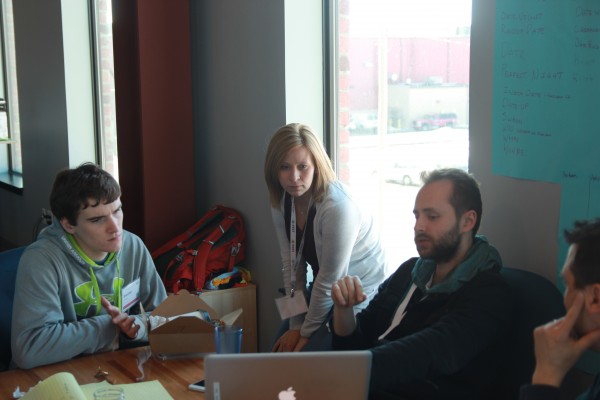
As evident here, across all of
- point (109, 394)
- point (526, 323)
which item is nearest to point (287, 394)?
point (109, 394)

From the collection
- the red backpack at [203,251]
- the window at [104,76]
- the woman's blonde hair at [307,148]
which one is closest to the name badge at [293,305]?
the woman's blonde hair at [307,148]

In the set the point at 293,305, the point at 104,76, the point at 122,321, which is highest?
the point at 104,76

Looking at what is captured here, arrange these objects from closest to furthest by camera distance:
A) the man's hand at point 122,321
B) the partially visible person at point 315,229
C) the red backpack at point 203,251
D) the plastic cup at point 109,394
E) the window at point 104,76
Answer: the plastic cup at point 109,394 < the man's hand at point 122,321 < the partially visible person at point 315,229 < the red backpack at point 203,251 < the window at point 104,76

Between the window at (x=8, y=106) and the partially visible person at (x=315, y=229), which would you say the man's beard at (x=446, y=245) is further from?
the window at (x=8, y=106)

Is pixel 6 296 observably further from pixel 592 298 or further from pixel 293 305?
pixel 592 298

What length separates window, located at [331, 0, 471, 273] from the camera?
2838 mm

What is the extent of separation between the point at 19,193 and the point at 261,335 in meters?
3.59

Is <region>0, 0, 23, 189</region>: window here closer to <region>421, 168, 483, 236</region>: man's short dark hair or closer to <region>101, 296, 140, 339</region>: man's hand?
<region>101, 296, 140, 339</region>: man's hand

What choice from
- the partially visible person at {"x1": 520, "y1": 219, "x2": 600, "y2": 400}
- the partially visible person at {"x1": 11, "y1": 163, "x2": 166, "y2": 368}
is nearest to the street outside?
the partially visible person at {"x1": 11, "y1": 163, "x2": 166, "y2": 368}

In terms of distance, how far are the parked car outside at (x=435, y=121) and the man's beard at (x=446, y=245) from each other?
0.76 metres

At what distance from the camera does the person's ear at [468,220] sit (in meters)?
2.21

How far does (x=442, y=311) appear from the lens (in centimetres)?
214

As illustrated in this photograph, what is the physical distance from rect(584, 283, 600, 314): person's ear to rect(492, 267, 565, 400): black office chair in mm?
423

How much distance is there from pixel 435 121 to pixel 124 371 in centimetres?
153
